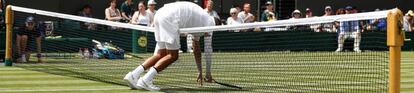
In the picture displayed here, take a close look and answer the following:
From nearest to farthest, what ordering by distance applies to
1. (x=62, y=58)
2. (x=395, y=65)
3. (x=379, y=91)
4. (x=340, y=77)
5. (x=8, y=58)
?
1. (x=395, y=65)
2. (x=379, y=91)
3. (x=340, y=77)
4. (x=8, y=58)
5. (x=62, y=58)

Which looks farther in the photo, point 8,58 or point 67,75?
point 8,58

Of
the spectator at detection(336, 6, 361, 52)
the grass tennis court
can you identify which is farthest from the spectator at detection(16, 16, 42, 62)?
the spectator at detection(336, 6, 361, 52)

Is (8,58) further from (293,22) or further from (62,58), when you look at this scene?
(293,22)

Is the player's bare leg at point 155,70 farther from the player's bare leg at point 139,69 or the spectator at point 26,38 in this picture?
the spectator at point 26,38

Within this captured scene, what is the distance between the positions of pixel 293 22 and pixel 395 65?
229cm

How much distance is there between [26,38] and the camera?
1836 centimetres

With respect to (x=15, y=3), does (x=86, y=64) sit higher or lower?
lower

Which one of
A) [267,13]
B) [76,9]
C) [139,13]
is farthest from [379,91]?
[76,9]

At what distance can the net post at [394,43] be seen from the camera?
7.15m

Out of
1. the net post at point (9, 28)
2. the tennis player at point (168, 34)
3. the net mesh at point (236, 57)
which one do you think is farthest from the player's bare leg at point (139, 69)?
the net post at point (9, 28)

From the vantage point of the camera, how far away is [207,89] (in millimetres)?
11125

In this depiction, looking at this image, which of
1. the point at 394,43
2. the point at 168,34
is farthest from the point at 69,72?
the point at 394,43

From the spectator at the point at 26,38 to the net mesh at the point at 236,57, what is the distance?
0.06 meters

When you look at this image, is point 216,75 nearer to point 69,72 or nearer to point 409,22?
point 69,72
